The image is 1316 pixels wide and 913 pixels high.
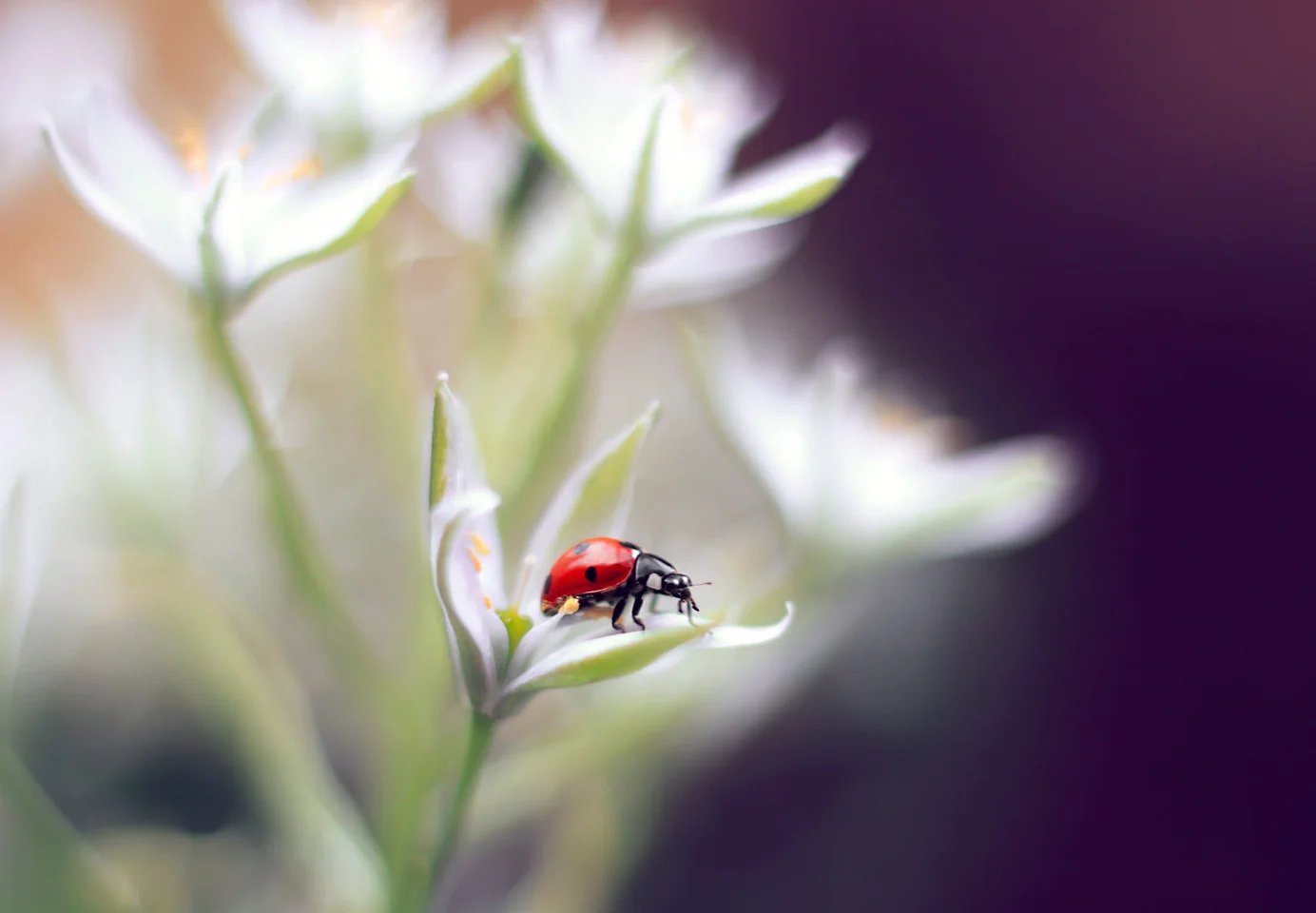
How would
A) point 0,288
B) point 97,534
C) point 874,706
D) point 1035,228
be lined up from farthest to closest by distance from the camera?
point 1035,228 → point 0,288 → point 874,706 → point 97,534

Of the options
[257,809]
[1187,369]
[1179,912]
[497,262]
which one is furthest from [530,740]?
[1187,369]

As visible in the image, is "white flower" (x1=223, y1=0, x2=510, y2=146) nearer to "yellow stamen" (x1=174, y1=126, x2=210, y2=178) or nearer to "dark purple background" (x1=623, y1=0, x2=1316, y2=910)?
"yellow stamen" (x1=174, y1=126, x2=210, y2=178)

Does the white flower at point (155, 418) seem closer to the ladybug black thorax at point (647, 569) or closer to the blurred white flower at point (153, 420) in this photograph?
the blurred white flower at point (153, 420)

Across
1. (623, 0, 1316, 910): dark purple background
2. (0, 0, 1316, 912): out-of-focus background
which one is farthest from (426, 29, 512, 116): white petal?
(623, 0, 1316, 910): dark purple background

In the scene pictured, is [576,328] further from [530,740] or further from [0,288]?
[0,288]

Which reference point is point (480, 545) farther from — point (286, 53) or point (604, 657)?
point (286, 53)
